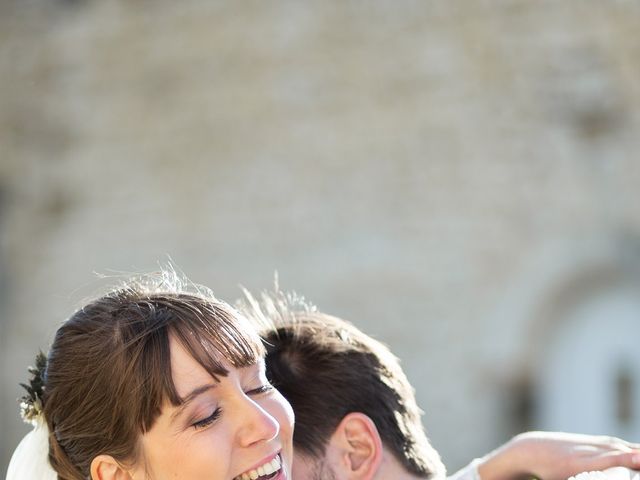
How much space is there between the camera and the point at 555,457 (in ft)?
8.55

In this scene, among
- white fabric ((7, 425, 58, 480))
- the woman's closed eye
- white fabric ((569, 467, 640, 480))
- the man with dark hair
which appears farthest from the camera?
the man with dark hair

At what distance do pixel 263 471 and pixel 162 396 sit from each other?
0.26m

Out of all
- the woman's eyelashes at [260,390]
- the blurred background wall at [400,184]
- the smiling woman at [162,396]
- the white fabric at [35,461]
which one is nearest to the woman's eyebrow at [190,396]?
the smiling woman at [162,396]

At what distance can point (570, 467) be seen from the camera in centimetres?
257

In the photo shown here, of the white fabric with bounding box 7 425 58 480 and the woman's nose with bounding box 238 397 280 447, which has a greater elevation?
the white fabric with bounding box 7 425 58 480

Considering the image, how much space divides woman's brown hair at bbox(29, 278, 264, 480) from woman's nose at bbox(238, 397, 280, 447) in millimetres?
98

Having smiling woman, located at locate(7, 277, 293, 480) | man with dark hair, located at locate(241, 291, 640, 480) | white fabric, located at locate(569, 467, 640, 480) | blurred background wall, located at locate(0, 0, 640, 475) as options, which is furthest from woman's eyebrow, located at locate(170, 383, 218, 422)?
blurred background wall, located at locate(0, 0, 640, 475)

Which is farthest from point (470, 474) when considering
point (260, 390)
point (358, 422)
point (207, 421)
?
point (207, 421)

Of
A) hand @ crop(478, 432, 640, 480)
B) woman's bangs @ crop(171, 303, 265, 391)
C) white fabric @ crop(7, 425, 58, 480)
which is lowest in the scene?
hand @ crop(478, 432, 640, 480)

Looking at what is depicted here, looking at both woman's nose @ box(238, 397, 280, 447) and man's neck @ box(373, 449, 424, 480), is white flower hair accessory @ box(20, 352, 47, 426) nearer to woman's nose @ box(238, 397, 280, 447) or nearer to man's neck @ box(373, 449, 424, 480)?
woman's nose @ box(238, 397, 280, 447)

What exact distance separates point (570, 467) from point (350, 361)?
616mm

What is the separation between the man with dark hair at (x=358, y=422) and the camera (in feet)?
8.72

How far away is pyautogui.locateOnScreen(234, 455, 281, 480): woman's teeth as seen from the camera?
2.21 metres

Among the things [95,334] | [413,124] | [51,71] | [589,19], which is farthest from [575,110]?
[95,334]
